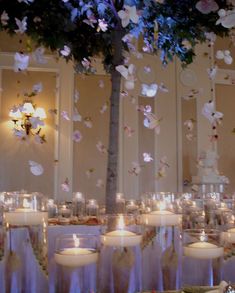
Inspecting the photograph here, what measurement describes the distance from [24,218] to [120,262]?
0.85 ft

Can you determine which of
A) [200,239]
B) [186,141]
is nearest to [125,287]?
[200,239]

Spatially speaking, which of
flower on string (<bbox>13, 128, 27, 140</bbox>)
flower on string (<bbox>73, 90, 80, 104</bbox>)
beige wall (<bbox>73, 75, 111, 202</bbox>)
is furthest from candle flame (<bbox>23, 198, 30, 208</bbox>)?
flower on string (<bbox>73, 90, 80, 104</bbox>)

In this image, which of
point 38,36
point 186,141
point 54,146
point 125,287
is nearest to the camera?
point 125,287

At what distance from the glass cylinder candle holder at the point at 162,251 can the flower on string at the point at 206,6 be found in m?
0.87

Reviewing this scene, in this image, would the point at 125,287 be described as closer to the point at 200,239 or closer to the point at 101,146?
the point at 200,239

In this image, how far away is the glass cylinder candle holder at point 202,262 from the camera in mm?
912

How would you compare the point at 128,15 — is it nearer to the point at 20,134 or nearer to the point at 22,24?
the point at 22,24

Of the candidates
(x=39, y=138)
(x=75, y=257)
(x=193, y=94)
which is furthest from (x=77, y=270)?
(x=193, y=94)

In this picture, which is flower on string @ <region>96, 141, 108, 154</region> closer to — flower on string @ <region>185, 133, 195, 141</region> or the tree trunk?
flower on string @ <region>185, 133, 195, 141</region>

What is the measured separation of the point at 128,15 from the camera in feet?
5.01

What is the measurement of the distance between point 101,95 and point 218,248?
14.9 ft

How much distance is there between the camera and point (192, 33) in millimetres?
1660

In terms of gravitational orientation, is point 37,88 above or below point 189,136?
above

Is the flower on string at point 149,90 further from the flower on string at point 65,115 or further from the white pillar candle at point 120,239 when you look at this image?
the white pillar candle at point 120,239
